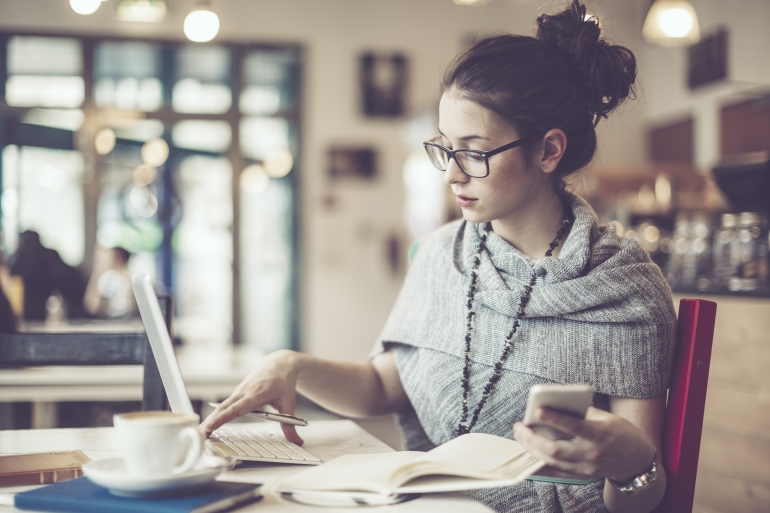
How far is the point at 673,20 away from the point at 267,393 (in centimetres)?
370

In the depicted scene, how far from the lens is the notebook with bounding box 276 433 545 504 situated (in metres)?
0.82

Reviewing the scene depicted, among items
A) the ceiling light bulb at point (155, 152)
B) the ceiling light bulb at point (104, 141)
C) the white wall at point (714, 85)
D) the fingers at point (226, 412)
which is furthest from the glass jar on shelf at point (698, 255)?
the ceiling light bulb at point (104, 141)

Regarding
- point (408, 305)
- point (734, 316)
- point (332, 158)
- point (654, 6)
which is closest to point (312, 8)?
point (332, 158)

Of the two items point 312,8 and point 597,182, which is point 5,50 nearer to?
point 312,8

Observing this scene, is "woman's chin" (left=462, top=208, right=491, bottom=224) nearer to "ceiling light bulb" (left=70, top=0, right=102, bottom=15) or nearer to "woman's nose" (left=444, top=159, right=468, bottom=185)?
"woman's nose" (left=444, top=159, right=468, bottom=185)

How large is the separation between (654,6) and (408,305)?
3382 mm

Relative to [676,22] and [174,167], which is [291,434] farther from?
[174,167]

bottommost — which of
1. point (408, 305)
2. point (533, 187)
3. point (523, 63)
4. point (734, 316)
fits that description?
point (734, 316)

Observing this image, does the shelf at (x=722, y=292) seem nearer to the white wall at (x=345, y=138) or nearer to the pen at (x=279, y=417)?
the pen at (x=279, y=417)

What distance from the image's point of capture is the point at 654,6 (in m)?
4.14

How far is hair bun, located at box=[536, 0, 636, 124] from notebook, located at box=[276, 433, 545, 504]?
69 cm

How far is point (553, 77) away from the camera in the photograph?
50.5 inches

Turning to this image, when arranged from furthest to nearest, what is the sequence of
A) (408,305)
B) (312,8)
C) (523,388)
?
(312,8)
(408,305)
(523,388)

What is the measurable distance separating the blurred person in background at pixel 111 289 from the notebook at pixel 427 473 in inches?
136
